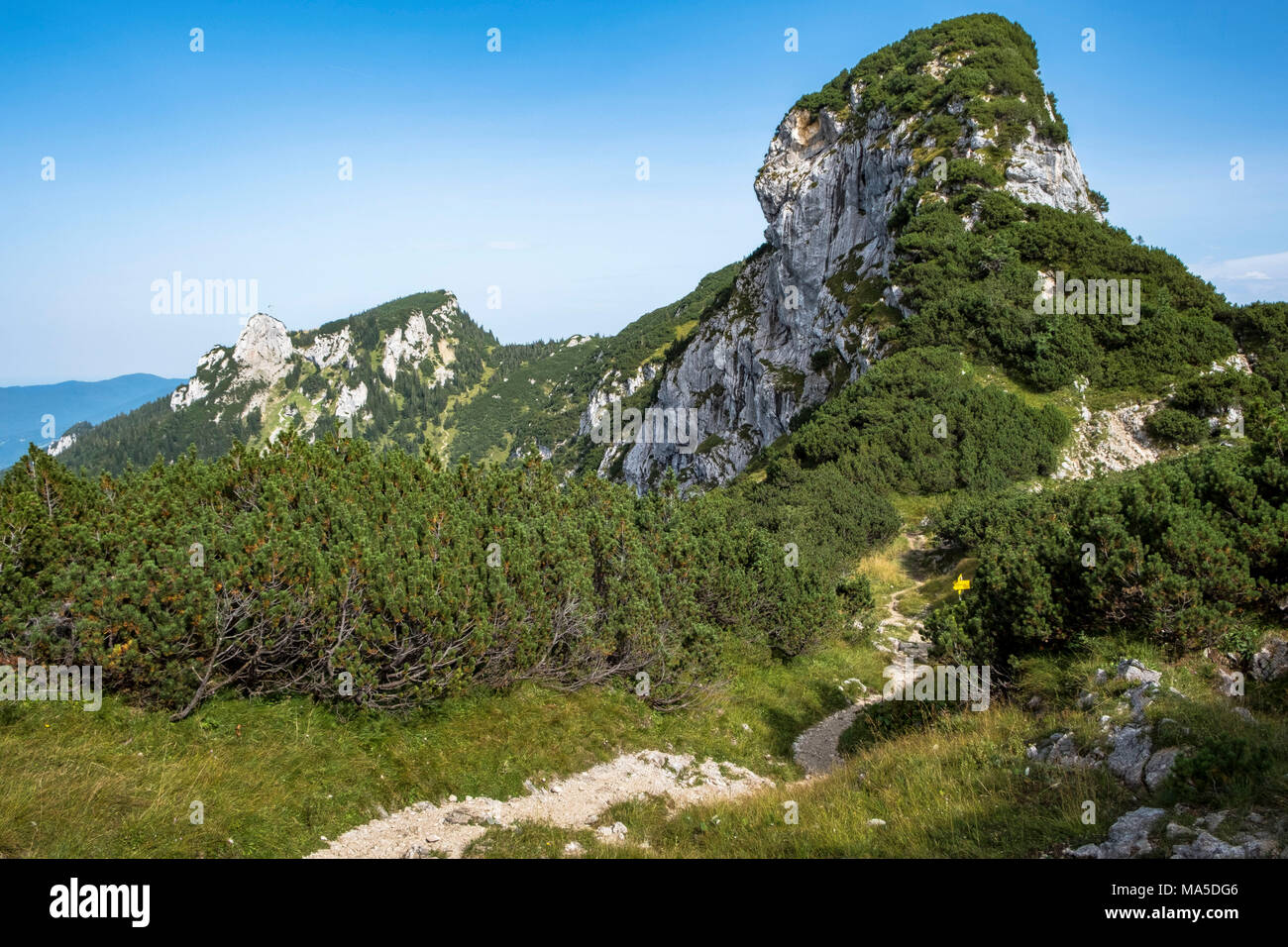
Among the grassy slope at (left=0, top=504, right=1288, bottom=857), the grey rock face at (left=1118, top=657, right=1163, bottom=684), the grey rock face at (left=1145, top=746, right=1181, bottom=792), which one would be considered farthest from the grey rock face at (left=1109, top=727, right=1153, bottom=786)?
the grey rock face at (left=1118, top=657, right=1163, bottom=684)

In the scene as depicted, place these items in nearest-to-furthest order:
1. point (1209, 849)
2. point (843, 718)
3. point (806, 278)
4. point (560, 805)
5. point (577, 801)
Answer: point (1209, 849) < point (560, 805) < point (577, 801) < point (843, 718) < point (806, 278)

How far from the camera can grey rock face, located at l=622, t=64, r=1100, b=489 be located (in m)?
50.5

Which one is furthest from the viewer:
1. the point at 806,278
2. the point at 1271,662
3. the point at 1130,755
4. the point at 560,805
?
the point at 806,278

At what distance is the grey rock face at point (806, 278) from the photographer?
50.5 metres

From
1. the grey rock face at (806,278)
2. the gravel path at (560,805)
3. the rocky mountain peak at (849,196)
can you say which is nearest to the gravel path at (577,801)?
the gravel path at (560,805)

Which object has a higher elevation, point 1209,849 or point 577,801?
point 1209,849

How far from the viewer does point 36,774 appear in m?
6.52

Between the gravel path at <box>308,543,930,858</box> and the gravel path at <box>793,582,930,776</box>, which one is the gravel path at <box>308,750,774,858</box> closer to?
the gravel path at <box>308,543,930,858</box>

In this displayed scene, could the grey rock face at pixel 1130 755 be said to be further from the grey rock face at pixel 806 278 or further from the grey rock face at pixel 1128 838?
the grey rock face at pixel 806 278

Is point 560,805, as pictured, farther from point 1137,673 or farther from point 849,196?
point 849,196

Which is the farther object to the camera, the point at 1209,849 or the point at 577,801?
the point at 577,801

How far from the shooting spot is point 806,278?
64.6 m

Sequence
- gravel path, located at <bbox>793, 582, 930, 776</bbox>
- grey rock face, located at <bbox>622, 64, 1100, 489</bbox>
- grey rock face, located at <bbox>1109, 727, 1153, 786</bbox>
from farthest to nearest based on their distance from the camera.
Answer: grey rock face, located at <bbox>622, 64, 1100, 489</bbox>
gravel path, located at <bbox>793, 582, 930, 776</bbox>
grey rock face, located at <bbox>1109, 727, 1153, 786</bbox>

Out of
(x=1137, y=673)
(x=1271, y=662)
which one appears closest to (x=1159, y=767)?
(x=1137, y=673)
